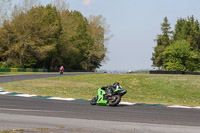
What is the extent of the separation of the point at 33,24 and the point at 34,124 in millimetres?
69195

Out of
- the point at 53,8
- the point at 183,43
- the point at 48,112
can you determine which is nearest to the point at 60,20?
the point at 53,8

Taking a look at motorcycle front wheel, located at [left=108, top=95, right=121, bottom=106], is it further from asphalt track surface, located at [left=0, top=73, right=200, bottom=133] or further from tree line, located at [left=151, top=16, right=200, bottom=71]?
tree line, located at [left=151, top=16, right=200, bottom=71]

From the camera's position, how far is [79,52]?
9744 centimetres

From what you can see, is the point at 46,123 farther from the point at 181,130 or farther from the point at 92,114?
the point at 181,130

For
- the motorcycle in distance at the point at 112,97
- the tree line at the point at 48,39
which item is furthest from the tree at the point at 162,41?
the motorcycle in distance at the point at 112,97

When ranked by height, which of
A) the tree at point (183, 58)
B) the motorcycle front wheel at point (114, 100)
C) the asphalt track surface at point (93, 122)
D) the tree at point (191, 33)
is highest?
the tree at point (191, 33)

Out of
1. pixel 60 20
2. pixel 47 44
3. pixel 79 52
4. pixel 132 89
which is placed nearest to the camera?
pixel 132 89

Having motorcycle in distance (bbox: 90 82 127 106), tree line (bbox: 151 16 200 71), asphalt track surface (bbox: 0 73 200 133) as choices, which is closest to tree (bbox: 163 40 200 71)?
tree line (bbox: 151 16 200 71)

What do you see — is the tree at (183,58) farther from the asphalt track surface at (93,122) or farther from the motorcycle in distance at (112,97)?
the asphalt track surface at (93,122)

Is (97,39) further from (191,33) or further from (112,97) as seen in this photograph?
(112,97)

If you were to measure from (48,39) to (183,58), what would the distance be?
45.6 metres

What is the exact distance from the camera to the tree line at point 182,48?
326 feet

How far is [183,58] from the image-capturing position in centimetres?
10088

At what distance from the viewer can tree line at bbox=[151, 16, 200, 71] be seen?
99500mm
